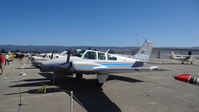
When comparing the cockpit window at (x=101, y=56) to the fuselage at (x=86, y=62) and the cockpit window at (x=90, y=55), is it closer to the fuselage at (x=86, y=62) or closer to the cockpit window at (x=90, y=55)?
the fuselage at (x=86, y=62)

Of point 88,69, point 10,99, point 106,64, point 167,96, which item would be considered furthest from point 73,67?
point 167,96

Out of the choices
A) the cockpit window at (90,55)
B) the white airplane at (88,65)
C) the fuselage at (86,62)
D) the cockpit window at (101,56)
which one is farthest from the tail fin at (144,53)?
the cockpit window at (90,55)

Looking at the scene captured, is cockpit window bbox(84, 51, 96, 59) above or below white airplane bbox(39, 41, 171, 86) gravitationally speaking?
above

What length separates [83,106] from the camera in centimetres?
598

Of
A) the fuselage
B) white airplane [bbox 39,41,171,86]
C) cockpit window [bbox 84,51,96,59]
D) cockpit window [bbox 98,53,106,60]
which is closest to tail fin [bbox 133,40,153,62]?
the fuselage

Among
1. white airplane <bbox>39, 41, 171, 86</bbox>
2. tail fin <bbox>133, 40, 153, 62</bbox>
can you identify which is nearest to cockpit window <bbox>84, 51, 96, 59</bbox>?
white airplane <bbox>39, 41, 171, 86</bbox>

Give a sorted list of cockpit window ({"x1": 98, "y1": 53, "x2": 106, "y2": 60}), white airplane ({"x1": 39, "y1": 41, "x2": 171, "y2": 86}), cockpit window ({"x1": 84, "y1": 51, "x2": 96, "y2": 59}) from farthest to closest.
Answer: cockpit window ({"x1": 98, "y1": 53, "x2": 106, "y2": 60}), cockpit window ({"x1": 84, "y1": 51, "x2": 96, "y2": 59}), white airplane ({"x1": 39, "y1": 41, "x2": 171, "y2": 86})

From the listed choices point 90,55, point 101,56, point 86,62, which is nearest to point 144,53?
point 101,56

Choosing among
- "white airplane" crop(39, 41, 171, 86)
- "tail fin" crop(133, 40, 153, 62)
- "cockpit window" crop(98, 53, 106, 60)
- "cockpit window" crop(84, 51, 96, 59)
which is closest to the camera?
"white airplane" crop(39, 41, 171, 86)

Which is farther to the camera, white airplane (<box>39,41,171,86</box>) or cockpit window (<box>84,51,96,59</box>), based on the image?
cockpit window (<box>84,51,96,59</box>)

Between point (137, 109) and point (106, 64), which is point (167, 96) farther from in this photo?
point (106, 64)

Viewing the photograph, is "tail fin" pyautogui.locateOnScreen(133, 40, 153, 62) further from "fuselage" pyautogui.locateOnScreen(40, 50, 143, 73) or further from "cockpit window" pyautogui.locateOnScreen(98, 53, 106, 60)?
"cockpit window" pyautogui.locateOnScreen(98, 53, 106, 60)

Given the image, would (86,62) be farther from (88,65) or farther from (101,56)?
(101,56)

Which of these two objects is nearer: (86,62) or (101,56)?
(86,62)
